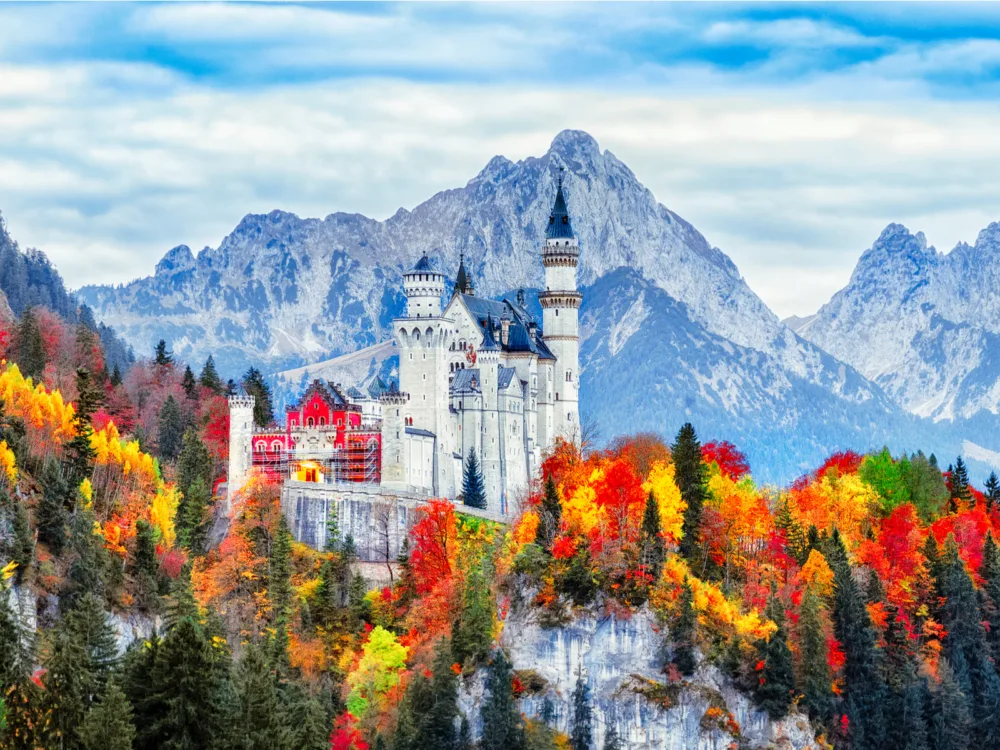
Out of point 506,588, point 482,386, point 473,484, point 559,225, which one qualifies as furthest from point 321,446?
point 559,225

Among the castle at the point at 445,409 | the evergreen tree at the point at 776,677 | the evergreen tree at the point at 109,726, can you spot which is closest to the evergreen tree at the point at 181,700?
the evergreen tree at the point at 109,726

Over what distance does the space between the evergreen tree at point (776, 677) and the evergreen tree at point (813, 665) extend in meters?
1.75

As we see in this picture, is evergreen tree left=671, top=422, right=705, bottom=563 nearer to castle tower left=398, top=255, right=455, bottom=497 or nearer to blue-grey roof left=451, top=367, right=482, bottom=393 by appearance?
castle tower left=398, top=255, right=455, bottom=497

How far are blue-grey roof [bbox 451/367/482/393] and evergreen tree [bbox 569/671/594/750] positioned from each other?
3198 centimetres

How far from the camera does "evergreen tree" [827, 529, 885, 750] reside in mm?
105688

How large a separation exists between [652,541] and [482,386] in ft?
102

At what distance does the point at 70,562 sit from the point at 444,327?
111ft

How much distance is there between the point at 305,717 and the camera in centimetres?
8688

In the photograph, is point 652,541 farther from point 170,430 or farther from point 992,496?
point 992,496

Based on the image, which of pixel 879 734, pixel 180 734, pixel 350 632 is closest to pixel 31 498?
pixel 350 632

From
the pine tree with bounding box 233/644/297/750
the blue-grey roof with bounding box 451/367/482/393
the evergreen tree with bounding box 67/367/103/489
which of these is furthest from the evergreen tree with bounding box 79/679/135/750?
the blue-grey roof with bounding box 451/367/482/393

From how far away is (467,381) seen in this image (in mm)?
131000

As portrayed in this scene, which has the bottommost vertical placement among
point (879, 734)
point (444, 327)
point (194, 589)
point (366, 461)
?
point (879, 734)

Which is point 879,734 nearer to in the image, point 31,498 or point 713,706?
point 713,706
